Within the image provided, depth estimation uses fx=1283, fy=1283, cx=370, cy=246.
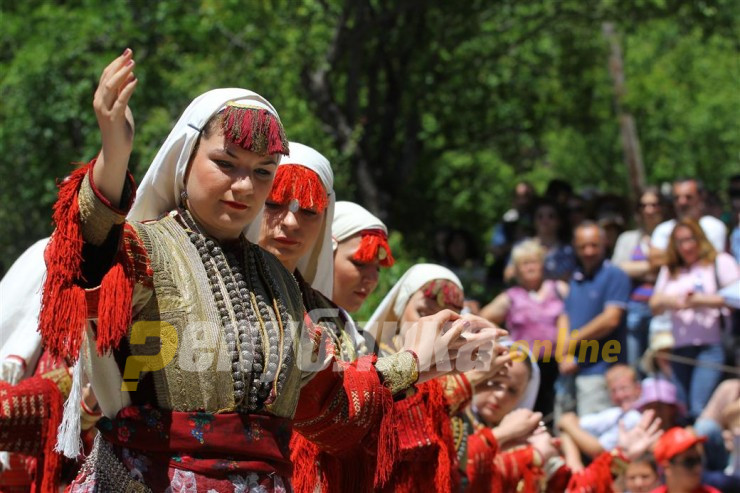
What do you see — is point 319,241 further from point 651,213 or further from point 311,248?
point 651,213

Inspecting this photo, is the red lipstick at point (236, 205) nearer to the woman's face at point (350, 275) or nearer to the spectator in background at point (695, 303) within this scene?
the woman's face at point (350, 275)

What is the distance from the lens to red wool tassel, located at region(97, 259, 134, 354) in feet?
9.83

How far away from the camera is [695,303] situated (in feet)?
27.6

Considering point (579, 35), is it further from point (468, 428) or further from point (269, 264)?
point (269, 264)

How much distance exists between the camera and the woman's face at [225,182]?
132 inches

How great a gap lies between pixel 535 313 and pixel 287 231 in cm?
477

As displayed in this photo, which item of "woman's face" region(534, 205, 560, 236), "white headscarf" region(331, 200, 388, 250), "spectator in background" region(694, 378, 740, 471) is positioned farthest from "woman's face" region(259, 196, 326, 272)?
"woman's face" region(534, 205, 560, 236)

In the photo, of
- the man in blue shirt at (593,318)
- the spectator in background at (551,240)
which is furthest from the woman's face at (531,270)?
the spectator in background at (551,240)

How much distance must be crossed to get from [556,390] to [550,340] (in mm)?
340

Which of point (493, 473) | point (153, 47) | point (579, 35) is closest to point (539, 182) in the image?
point (579, 35)

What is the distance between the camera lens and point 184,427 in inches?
127

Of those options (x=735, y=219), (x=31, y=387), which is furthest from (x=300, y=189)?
(x=735, y=219)

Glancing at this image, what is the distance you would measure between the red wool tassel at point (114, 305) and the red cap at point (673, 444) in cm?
467

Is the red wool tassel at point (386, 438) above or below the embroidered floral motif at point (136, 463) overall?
below
